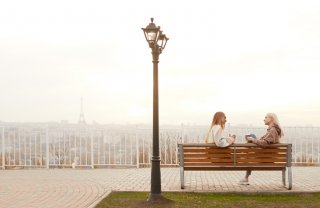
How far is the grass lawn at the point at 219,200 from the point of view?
32.4 feet

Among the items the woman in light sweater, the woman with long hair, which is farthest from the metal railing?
the woman in light sweater

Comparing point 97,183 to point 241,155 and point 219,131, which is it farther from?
point 241,155

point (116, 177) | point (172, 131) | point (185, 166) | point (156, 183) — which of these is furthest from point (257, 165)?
point (172, 131)

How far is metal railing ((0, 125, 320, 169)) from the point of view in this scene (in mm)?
17516

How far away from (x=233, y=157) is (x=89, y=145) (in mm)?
6894

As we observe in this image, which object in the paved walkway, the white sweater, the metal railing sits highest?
the white sweater

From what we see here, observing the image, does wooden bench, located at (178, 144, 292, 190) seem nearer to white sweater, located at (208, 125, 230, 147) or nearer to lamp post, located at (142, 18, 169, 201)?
white sweater, located at (208, 125, 230, 147)

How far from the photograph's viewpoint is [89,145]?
57.3ft

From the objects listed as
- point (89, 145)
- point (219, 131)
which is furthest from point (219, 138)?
point (89, 145)

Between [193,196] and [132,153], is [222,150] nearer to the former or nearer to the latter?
[193,196]

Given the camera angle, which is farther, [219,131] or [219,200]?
[219,131]

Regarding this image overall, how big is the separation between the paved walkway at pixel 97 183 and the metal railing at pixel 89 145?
86cm

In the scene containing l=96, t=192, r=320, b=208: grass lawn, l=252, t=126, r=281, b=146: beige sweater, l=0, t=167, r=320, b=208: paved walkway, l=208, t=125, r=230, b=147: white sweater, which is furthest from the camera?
l=252, t=126, r=281, b=146: beige sweater

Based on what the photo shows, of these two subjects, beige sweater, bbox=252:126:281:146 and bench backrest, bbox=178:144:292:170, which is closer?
bench backrest, bbox=178:144:292:170
